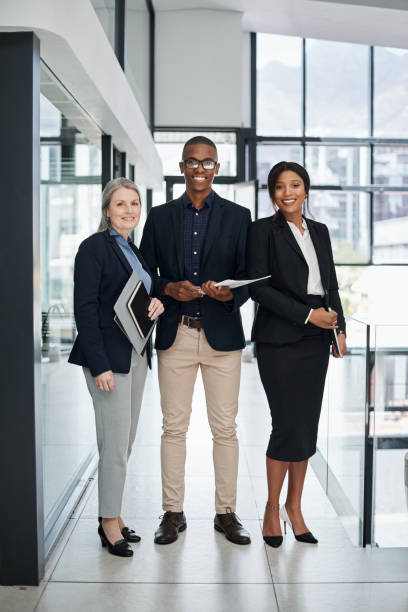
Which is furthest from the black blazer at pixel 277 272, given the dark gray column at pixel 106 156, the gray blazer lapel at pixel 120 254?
the dark gray column at pixel 106 156

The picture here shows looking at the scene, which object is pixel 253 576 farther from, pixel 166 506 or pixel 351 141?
pixel 351 141

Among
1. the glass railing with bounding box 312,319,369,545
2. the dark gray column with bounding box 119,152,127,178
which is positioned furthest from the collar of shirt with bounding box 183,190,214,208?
the dark gray column with bounding box 119,152,127,178

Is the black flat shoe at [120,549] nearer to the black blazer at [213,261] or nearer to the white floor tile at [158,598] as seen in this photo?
the white floor tile at [158,598]

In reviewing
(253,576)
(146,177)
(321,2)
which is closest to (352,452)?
(253,576)

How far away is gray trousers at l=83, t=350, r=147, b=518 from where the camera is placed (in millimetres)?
2828

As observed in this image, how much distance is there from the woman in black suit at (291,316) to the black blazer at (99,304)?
0.60 meters

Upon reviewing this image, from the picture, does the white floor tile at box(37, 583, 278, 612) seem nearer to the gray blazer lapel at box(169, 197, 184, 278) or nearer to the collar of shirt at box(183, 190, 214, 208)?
the gray blazer lapel at box(169, 197, 184, 278)

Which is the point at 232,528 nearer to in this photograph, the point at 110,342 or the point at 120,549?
the point at 120,549

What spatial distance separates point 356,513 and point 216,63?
309 inches

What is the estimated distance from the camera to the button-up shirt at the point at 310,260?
2988 millimetres

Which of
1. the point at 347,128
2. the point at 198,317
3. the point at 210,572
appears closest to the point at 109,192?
the point at 198,317

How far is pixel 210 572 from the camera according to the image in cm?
281

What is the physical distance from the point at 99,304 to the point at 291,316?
81 cm

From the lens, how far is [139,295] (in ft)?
9.29
